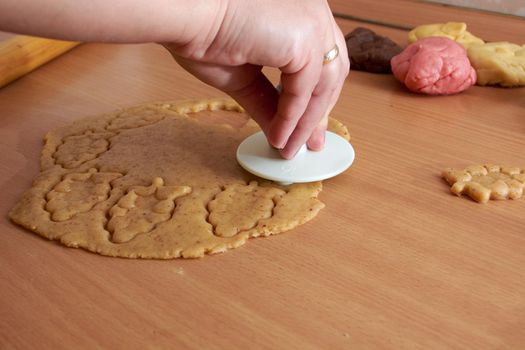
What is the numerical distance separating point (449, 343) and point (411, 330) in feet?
0.12

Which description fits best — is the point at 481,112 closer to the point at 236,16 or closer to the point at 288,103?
the point at 288,103

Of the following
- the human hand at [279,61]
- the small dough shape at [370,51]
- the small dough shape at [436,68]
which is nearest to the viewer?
the human hand at [279,61]

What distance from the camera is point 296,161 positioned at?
0.85m

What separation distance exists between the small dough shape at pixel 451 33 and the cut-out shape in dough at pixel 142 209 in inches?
25.5

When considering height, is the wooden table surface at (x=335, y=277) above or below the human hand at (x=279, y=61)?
below

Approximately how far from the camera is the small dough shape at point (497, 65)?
1108 millimetres

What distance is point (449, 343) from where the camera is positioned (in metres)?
0.60

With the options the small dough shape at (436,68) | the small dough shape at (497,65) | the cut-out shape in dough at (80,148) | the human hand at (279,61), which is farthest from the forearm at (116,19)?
the small dough shape at (497,65)

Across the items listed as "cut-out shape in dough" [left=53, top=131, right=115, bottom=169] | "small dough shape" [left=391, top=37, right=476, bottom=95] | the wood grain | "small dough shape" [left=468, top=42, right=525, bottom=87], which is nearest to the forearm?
"cut-out shape in dough" [left=53, top=131, right=115, bottom=169]

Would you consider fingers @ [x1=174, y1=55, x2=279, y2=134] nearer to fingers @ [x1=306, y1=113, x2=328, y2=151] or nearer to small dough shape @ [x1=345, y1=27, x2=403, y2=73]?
fingers @ [x1=306, y1=113, x2=328, y2=151]

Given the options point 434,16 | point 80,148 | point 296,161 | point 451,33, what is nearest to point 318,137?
point 296,161

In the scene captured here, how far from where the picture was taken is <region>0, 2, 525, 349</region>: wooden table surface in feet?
2.03

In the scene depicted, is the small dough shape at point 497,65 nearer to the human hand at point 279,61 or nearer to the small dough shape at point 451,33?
the small dough shape at point 451,33

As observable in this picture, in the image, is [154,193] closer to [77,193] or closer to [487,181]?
[77,193]
